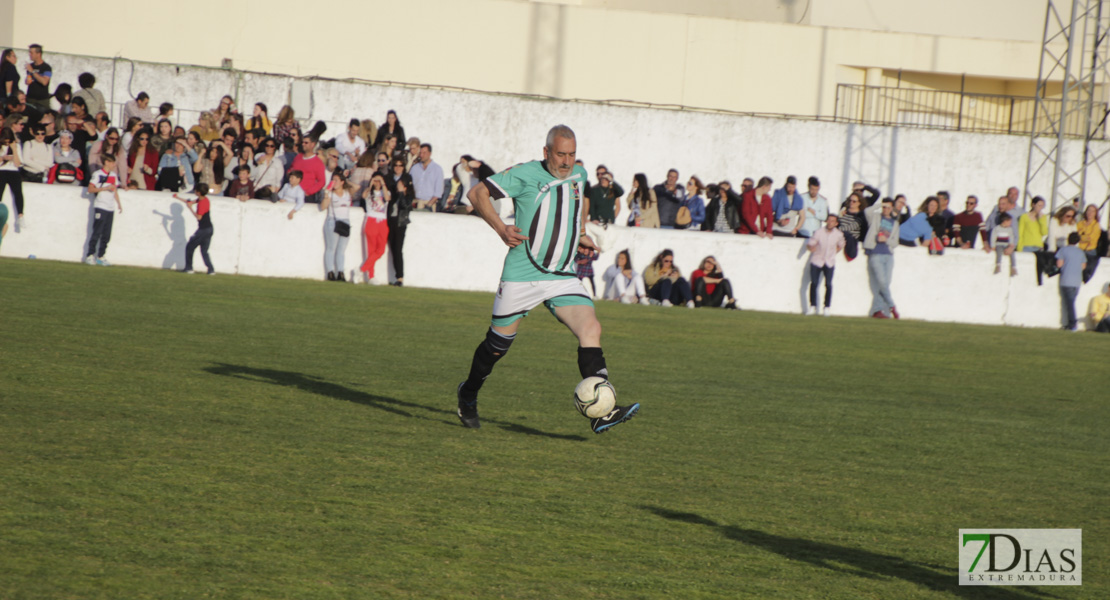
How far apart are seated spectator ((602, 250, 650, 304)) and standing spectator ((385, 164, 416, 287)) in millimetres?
3721

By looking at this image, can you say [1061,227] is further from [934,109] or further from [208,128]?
[208,128]

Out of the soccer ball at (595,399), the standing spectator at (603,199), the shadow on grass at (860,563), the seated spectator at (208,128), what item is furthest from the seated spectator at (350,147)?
the shadow on grass at (860,563)

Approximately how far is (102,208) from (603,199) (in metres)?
8.61

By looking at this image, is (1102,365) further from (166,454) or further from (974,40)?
(974,40)

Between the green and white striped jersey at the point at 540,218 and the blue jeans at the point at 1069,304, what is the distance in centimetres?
1768

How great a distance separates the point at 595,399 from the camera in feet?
24.9

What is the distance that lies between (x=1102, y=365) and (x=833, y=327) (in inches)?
165

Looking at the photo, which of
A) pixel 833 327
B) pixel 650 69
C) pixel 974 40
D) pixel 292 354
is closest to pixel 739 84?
pixel 650 69

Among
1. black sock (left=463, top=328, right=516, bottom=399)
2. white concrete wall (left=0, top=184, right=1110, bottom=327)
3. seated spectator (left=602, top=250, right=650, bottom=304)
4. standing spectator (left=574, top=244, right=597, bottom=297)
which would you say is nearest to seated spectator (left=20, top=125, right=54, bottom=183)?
white concrete wall (left=0, top=184, right=1110, bottom=327)

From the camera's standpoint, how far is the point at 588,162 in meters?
28.0

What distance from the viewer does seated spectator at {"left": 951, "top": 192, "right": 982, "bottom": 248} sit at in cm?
2445

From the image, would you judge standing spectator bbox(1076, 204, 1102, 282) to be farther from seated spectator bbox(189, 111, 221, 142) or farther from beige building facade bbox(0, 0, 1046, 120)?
seated spectator bbox(189, 111, 221, 142)

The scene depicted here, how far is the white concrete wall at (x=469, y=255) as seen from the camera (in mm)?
21062

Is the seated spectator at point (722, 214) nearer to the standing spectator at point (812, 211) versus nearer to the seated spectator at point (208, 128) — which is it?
the standing spectator at point (812, 211)
